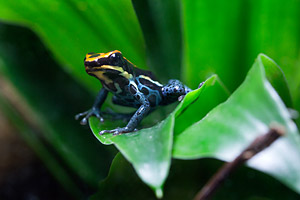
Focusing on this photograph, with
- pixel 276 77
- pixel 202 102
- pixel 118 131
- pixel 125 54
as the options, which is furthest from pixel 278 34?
pixel 118 131

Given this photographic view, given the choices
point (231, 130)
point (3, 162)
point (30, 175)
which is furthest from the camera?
point (3, 162)

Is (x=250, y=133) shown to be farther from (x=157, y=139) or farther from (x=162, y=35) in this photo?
(x=162, y=35)

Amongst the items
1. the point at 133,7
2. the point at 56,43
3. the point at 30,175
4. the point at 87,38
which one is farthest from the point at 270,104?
the point at 30,175

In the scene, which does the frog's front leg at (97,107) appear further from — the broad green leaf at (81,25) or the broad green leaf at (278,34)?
the broad green leaf at (278,34)

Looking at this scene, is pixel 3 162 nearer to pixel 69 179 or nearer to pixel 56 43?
pixel 69 179

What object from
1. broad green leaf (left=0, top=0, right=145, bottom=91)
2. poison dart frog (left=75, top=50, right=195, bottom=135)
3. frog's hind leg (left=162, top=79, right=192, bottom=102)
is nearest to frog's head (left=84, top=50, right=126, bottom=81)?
poison dart frog (left=75, top=50, right=195, bottom=135)

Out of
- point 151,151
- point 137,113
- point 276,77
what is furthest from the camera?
point 137,113
